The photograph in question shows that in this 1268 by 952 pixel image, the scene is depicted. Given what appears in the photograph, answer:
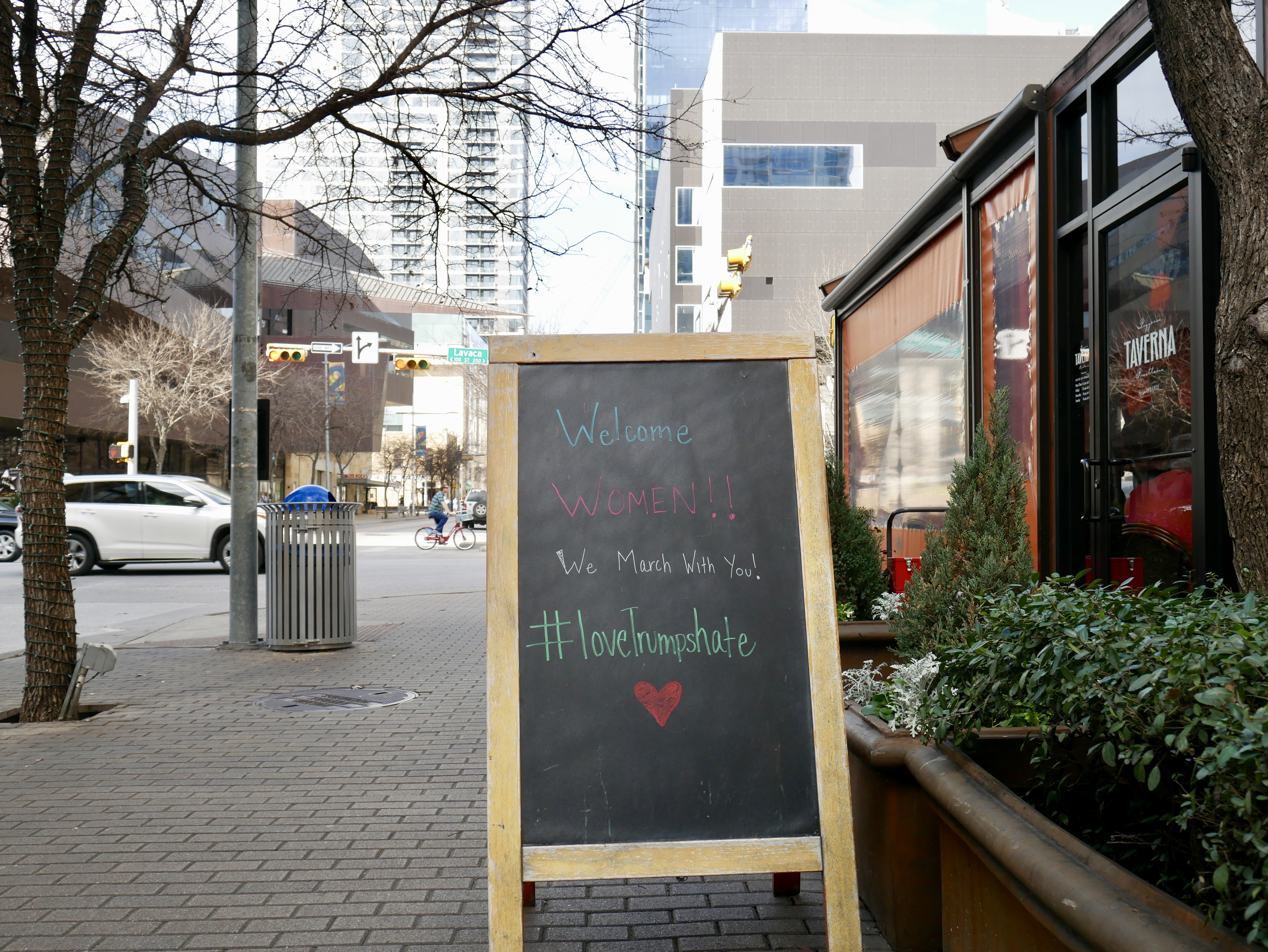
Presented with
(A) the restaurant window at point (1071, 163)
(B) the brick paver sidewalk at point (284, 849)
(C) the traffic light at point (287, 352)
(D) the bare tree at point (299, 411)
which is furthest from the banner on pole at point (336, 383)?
(A) the restaurant window at point (1071, 163)

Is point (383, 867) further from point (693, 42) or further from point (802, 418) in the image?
point (693, 42)

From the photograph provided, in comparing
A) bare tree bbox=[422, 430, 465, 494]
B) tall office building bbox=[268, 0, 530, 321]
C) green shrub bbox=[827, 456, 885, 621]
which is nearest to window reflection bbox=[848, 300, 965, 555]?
green shrub bbox=[827, 456, 885, 621]

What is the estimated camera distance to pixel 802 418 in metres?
3.32

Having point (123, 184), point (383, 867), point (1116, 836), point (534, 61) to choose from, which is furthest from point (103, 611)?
point (1116, 836)

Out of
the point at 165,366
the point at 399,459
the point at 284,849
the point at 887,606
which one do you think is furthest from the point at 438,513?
the point at 399,459

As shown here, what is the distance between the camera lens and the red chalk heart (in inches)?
122

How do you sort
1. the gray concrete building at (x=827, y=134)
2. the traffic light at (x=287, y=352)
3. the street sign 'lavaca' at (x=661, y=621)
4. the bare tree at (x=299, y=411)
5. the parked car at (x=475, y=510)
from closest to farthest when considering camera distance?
the street sign 'lavaca' at (x=661, y=621), the traffic light at (x=287, y=352), the parked car at (x=475, y=510), the gray concrete building at (x=827, y=134), the bare tree at (x=299, y=411)

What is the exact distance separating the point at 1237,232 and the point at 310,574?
864 cm

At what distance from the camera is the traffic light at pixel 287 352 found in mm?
25844

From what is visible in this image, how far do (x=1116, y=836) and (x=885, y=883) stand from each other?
1130mm

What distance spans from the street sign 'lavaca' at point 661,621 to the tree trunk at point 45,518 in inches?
192

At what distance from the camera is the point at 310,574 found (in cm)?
993

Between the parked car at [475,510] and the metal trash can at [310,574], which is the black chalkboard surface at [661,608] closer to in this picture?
the metal trash can at [310,574]

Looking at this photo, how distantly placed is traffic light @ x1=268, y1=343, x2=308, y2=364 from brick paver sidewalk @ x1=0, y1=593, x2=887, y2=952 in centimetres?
1920
